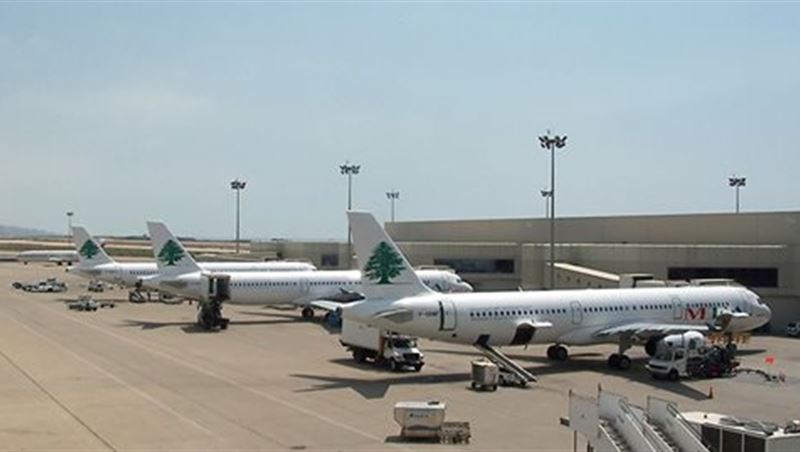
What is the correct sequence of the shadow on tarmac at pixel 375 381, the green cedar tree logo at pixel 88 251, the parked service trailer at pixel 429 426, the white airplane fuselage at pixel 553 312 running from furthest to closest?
the green cedar tree logo at pixel 88 251 < the white airplane fuselage at pixel 553 312 < the shadow on tarmac at pixel 375 381 < the parked service trailer at pixel 429 426

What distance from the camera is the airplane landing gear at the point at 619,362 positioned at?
4891 centimetres

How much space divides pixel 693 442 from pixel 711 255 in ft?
171

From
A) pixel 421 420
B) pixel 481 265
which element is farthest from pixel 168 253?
pixel 421 420

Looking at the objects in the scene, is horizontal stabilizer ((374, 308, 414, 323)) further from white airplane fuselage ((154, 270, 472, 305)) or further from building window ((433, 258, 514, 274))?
building window ((433, 258, 514, 274))

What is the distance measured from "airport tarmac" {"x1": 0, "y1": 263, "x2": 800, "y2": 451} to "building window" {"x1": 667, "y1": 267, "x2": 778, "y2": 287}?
670 centimetres

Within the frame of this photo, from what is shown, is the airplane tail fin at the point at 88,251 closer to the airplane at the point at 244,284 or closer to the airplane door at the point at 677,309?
the airplane at the point at 244,284

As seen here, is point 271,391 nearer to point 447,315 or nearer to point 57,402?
point 57,402

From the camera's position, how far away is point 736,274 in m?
72.0

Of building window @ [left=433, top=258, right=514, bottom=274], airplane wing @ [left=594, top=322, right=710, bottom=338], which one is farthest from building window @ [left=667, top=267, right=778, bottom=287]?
airplane wing @ [left=594, top=322, right=710, bottom=338]

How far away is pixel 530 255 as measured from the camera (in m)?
85.6

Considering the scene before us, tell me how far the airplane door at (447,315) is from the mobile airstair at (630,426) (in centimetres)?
1855

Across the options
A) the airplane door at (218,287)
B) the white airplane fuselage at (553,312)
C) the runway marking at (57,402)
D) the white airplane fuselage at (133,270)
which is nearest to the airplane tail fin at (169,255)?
the airplane door at (218,287)

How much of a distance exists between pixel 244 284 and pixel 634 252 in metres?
30.3

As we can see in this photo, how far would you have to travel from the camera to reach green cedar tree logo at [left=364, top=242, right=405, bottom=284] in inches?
1748
